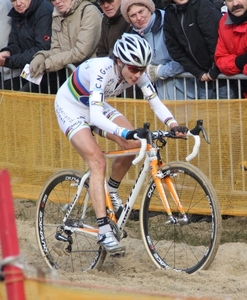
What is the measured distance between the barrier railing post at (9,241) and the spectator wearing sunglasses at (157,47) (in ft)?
17.1

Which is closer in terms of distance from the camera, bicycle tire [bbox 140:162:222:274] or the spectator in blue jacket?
bicycle tire [bbox 140:162:222:274]

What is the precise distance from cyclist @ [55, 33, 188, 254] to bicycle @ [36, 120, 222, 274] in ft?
0.52

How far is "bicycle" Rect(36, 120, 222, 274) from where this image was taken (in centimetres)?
708

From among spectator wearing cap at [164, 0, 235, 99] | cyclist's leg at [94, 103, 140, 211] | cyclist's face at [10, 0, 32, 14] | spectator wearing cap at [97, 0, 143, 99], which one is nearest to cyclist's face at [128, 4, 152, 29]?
spectator wearing cap at [164, 0, 235, 99]

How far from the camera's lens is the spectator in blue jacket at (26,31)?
10172 mm

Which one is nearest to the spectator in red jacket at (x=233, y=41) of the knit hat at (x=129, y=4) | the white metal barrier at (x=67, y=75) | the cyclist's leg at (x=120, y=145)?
the white metal barrier at (x=67, y=75)

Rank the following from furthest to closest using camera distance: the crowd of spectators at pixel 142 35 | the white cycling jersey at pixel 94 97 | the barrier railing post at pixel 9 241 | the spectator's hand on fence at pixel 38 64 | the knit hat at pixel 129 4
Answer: the spectator's hand on fence at pixel 38 64 < the knit hat at pixel 129 4 < the crowd of spectators at pixel 142 35 < the white cycling jersey at pixel 94 97 < the barrier railing post at pixel 9 241

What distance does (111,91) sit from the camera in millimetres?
7383

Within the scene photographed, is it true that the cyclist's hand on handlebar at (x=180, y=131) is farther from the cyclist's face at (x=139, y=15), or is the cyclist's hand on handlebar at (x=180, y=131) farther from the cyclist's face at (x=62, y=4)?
the cyclist's face at (x=62, y=4)

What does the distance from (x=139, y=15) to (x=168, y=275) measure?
3016mm

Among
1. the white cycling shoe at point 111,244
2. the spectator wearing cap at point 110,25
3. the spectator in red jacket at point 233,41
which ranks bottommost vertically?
the white cycling shoe at point 111,244

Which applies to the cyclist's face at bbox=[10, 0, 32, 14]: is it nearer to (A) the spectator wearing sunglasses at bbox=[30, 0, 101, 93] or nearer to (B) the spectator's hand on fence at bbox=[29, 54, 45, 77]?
(A) the spectator wearing sunglasses at bbox=[30, 0, 101, 93]

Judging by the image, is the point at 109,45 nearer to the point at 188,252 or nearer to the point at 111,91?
the point at 111,91

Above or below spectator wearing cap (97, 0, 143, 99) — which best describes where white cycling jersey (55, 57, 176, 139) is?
below
